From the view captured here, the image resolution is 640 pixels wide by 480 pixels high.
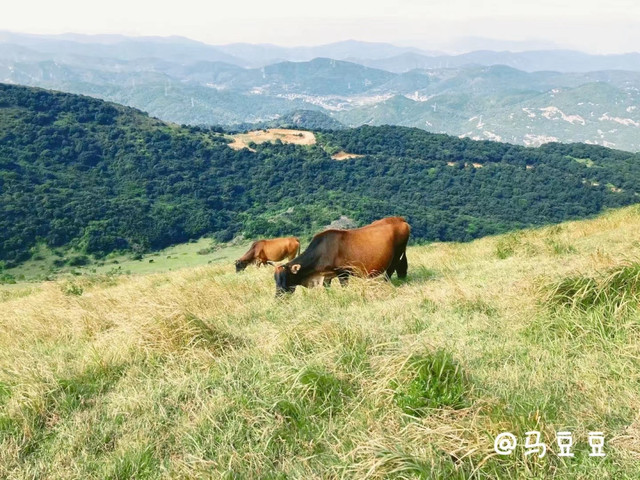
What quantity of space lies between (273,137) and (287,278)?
15793 centimetres

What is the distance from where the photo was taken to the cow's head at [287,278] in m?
9.68

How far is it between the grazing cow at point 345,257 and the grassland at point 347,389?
2.59 meters

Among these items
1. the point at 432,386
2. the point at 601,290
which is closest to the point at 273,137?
the point at 601,290

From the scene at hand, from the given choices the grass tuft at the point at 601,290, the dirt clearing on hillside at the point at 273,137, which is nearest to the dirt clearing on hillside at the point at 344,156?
the dirt clearing on hillside at the point at 273,137

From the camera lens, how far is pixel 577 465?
3.15m

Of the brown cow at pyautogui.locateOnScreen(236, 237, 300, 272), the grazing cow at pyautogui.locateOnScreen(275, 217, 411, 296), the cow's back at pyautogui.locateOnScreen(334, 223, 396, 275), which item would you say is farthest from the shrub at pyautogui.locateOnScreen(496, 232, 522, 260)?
the brown cow at pyautogui.locateOnScreen(236, 237, 300, 272)

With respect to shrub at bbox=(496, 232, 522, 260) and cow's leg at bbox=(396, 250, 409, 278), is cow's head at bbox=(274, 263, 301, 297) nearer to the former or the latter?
cow's leg at bbox=(396, 250, 409, 278)

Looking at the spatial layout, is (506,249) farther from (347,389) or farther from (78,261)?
(78,261)

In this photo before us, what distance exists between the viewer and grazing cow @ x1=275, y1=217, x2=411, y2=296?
9.93 m

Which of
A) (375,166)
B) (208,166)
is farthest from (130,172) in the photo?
(375,166)

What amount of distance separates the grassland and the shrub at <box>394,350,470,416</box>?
17mm

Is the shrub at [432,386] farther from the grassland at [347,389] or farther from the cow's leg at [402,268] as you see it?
the cow's leg at [402,268]

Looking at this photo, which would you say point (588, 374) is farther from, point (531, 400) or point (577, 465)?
point (577, 465)

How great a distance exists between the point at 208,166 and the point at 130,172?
2311 centimetres
